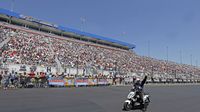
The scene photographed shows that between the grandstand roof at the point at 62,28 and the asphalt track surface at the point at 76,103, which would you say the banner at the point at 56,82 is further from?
the grandstand roof at the point at 62,28

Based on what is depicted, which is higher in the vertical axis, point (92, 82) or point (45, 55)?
Result: point (45, 55)

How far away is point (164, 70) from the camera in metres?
69.2

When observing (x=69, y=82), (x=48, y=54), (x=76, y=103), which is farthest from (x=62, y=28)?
(x=76, y=103)

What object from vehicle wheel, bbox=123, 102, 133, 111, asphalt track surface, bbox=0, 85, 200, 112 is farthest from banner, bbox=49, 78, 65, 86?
vehicle wheel, bbox=123, 102, 133, 111

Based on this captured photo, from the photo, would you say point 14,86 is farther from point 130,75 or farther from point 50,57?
point 130,75

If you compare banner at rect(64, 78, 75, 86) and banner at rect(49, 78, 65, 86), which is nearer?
banner at rect(49, 78, 65, 86)

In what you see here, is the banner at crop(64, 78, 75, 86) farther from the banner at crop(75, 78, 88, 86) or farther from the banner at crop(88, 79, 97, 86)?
the banner at crop(88, 79, 97, 86)

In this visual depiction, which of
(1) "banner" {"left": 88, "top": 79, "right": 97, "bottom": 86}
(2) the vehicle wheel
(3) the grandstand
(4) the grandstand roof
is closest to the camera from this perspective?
(2) the vehicle wheel

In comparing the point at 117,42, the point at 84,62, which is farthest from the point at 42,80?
the point at 117,42

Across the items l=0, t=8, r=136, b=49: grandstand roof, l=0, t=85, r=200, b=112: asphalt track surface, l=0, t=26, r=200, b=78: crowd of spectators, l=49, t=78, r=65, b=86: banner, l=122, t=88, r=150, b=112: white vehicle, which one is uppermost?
l=0, t=8, r=136, b=49: grandstand roof

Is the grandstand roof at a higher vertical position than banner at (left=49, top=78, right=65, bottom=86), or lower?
higher

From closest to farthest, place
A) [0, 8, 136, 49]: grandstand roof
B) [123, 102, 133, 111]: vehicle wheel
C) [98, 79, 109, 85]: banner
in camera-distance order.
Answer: [123, 102, 133, 111]: vehicle wheel < [98, 79, 109, 85]: banner < [0, 8, 136, 49]: grandstand roof

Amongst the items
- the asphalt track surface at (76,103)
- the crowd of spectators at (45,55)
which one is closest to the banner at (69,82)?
the crowd of spectators at (45,55)

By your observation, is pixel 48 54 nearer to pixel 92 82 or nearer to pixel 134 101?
pixel 92 82
